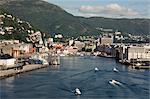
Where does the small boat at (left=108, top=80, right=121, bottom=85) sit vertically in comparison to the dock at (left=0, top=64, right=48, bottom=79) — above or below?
below

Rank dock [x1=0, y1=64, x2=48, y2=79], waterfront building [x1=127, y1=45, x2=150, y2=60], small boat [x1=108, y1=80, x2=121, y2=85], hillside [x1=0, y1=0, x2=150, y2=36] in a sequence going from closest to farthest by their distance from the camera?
small boat [x1=108, y1=80, x2=121, y2=85]
dock [x1=0, y1=64, x2=48, y2=79]
waterfront building [x1=127, y1=45, x2=150, y2=60]
hillside [x1=0, y1=0, x2=150, y2=36]

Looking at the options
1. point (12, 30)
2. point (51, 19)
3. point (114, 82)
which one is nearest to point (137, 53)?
point (12, 30)

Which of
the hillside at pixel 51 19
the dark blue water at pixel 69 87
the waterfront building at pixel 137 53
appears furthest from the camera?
the hillside at pixel 51 19

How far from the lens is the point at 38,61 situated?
2136 centimetres

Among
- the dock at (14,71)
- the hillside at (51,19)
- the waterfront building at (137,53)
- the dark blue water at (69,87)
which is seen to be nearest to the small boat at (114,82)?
the dark blue water at (69,87)

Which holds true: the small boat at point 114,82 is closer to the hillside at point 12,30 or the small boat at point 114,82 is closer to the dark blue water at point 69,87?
the dark blue water at point 69,87

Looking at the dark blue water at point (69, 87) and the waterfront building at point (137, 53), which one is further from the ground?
the waterfront building at point (137, 53)

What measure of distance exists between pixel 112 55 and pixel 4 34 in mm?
6870

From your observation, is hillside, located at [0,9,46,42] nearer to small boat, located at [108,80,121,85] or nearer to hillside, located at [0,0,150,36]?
small boat, located at [108,80,121,85]

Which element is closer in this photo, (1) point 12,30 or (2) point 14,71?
(2) point 14,71

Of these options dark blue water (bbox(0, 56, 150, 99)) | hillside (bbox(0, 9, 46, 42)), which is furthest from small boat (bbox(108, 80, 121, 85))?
hillside (bbox(0, 9, 46, 42))

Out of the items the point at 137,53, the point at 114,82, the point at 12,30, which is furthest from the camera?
the point at 12,30

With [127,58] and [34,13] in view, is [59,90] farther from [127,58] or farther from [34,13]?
[34,13]

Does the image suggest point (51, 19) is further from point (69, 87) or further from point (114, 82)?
point (69, 87)
